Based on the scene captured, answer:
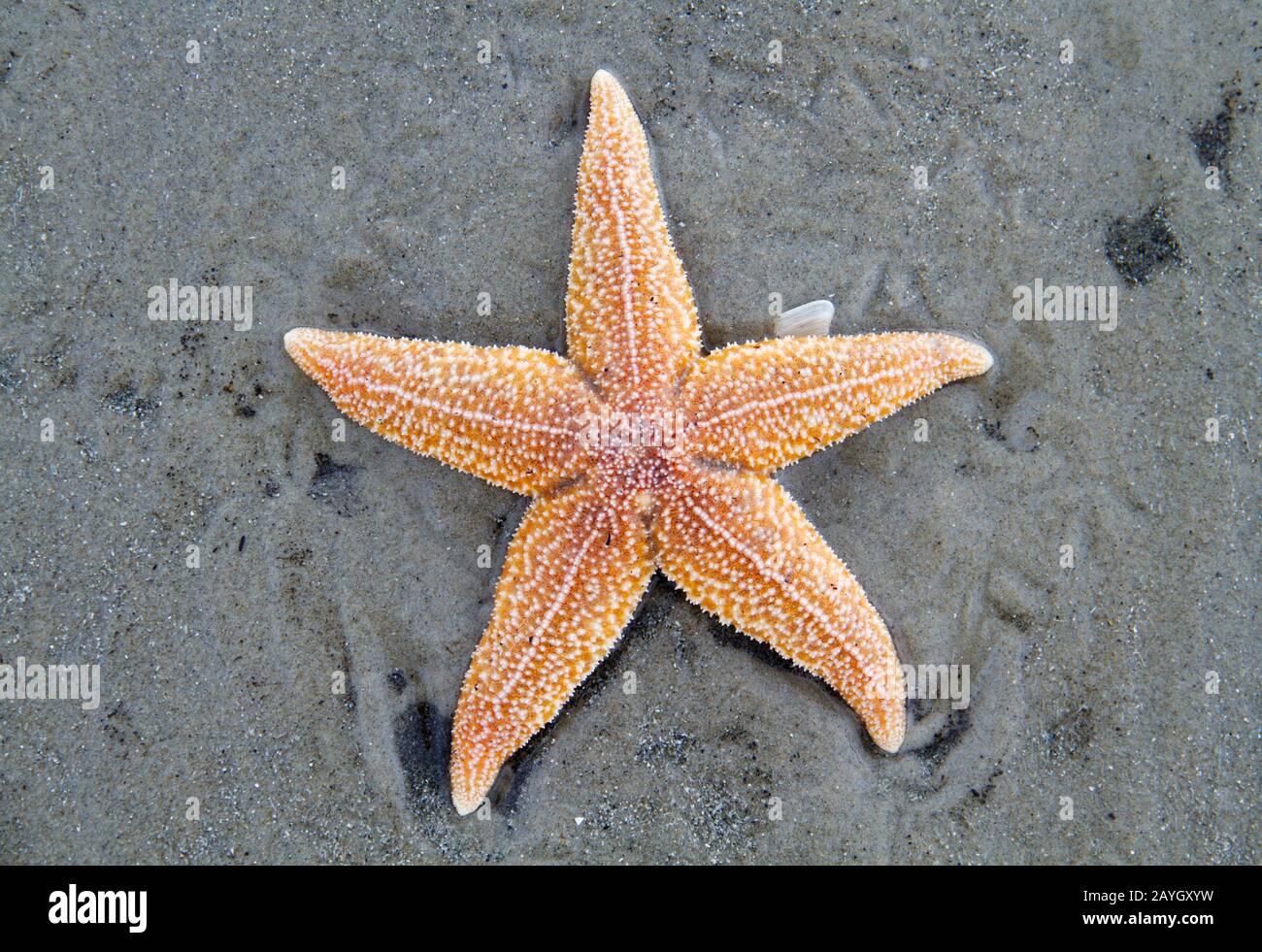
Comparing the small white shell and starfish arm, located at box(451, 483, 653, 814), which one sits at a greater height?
the small white shell

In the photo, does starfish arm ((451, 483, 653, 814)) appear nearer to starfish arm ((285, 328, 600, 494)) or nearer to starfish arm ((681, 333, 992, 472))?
starfish arm ((285, 328, 600, 494))

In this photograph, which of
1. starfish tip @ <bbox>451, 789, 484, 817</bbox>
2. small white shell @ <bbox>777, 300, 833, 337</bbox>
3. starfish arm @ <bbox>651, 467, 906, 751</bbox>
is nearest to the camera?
starfish arm @ <bbox>651, 467, 906, 751</bbox>

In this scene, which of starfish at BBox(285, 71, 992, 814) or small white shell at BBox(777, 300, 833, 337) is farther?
small white shell at BBox(777, 300, 833, 337)

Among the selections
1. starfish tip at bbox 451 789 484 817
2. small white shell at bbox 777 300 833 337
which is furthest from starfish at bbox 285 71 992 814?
small white shell at bbox 777 300 833 337

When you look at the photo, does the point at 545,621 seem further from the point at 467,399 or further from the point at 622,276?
the point at 622,276

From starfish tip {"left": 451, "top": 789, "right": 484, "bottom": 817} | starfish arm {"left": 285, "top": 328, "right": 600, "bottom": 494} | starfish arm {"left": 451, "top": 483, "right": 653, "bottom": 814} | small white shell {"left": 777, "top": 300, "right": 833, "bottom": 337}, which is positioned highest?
small white shell {"left": 777, "top": 300, "right": 833, "bottom": 337}

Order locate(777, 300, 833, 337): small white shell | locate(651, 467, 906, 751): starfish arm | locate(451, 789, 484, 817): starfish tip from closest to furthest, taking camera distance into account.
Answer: locate(651, 467, 906, 751): starfish arm, locate(451, 789, 484, 817): starfish tip, locate(777, 300, 833, 337): small white shell

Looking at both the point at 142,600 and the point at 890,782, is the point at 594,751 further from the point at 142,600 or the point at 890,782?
the point at 142,600
